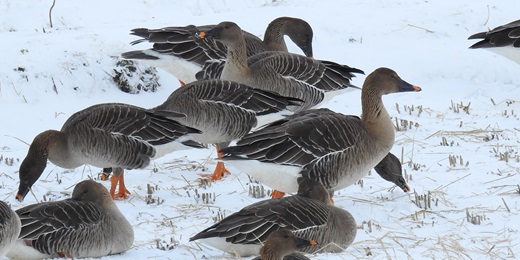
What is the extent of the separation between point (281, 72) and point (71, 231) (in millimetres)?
5070

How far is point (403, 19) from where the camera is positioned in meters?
17.3

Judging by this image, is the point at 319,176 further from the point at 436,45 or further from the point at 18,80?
the point at 436,45

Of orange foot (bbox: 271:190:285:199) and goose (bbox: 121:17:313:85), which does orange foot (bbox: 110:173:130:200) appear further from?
goose (bbox: 121:17:313:85)

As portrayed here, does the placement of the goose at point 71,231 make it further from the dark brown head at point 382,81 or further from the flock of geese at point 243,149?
the dark brown head at point 382,81

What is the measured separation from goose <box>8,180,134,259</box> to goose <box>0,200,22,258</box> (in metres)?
0.36

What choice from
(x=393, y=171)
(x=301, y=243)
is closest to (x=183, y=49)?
(x=393, y=171)

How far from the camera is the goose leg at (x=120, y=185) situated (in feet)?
31.0

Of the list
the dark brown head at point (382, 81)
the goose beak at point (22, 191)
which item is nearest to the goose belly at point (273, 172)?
the dark brown head at point (382, 81)

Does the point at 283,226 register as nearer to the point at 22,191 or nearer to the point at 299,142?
the point at 299,142

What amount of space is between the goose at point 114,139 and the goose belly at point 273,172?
1.06m

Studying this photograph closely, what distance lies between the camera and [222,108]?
1043 centimetres

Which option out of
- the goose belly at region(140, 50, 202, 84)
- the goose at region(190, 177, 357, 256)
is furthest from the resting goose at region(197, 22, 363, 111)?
the goose at region(190, 177, 357, 256)

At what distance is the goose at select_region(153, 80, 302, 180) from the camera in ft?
34.1

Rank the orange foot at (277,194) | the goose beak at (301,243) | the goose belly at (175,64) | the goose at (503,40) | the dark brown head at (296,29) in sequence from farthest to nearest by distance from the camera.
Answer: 1. the dark brown head at (296,29)
2. the goose belly at (175,64)
3. the goose at (503,40)
4. the orange foot at (277,194)
5. the goose beak at (301,243)
